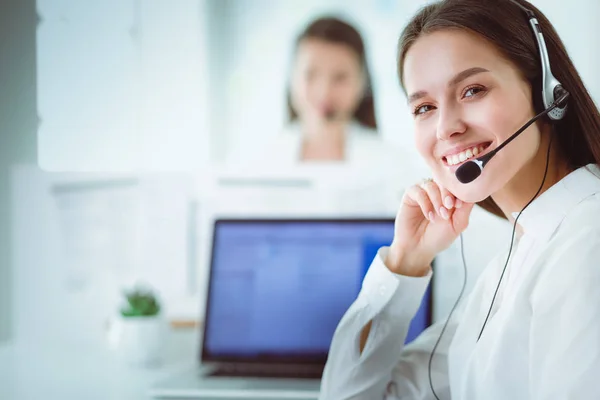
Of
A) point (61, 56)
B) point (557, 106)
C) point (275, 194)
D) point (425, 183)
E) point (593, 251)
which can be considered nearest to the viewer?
point (593, 251)

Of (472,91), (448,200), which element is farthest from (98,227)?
(472,91)

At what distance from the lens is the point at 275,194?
160cm

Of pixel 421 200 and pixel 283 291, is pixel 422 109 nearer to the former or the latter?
pixel 421 200

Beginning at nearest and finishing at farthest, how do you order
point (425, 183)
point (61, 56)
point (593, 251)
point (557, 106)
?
point (593, 251), point (557, 106), point (425, 183), point (61, 56)

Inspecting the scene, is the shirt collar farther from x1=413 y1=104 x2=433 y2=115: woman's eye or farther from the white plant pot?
the white plant pot

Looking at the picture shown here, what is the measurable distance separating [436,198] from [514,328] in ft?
0.87

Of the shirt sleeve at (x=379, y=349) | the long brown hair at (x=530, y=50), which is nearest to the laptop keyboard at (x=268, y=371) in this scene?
the shirt sleeve at (x=379, y=349)

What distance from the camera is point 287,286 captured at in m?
1.36

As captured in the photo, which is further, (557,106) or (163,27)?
(163,27)

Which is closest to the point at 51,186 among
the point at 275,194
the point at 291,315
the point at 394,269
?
the point at 275,194

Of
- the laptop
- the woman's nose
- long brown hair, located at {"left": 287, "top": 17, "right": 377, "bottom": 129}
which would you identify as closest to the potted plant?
the laptop

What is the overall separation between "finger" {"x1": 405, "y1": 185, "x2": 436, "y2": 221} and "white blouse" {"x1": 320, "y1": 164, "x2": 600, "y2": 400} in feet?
0.38

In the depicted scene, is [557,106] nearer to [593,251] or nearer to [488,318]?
[593,251]

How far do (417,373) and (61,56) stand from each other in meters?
0.96
